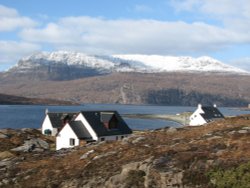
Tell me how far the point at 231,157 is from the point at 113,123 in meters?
48.1

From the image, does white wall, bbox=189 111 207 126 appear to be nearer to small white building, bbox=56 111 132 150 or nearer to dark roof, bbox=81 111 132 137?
dark roof, bbox=81 111 132 137

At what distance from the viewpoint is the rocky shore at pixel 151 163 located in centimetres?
2258

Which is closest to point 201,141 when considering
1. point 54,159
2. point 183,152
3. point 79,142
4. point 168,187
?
point 183,152

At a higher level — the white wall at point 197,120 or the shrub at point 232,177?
the shrub at point 232,177

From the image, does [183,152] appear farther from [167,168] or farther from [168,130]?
[168,130]

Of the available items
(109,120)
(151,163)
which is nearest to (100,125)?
(109,120)

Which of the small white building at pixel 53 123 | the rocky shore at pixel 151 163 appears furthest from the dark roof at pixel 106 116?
the rocky shore at pixel 151 163

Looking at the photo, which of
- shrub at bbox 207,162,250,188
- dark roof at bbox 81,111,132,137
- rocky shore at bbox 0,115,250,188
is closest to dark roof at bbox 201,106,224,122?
dark roof at bbox 81,111,132,137

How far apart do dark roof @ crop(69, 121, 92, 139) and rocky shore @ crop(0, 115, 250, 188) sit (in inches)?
1293

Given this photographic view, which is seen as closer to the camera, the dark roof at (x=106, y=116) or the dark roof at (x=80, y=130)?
the dark roof at (x=80, y=130)

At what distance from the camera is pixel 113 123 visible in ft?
233

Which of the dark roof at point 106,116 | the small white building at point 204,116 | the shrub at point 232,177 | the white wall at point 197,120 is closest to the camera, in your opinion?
the shrub at point 232,177

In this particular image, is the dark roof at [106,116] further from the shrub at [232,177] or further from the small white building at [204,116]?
the small white building at [204,116]

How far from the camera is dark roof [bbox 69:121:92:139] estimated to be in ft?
221
